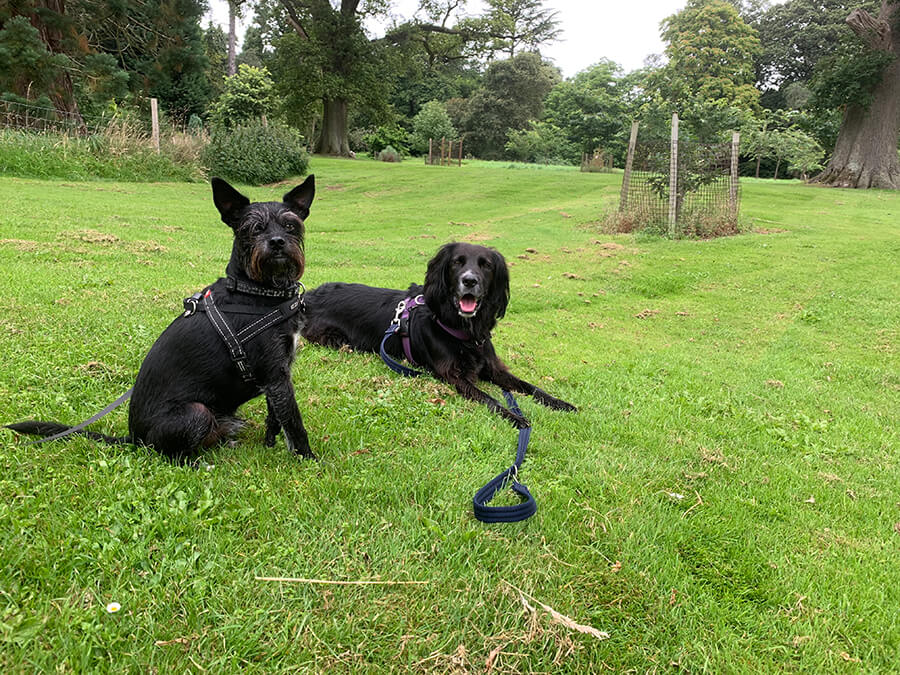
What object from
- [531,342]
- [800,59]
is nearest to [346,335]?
[531,342]

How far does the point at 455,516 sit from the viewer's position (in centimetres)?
236

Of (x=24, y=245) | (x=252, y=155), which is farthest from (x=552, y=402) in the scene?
(x=252, y=155)

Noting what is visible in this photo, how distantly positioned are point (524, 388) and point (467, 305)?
906mm

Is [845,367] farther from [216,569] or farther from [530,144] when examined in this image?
[530,144]

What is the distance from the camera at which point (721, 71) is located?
48.2 m

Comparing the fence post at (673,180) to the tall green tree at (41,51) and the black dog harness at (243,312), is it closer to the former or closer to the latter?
the black dog harness at (243,312)

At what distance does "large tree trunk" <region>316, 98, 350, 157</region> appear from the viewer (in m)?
36.1

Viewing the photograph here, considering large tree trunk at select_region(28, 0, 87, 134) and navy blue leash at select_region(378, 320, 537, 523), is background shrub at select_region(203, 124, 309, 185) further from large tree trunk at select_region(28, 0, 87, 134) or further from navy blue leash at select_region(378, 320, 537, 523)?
navy blue leash at select_region(378, 320, 537, 523)

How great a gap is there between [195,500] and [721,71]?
59.7 metres

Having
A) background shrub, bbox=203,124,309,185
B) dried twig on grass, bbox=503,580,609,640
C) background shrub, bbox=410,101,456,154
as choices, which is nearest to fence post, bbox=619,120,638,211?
dried twig on grass, bbox=503,580,609,640

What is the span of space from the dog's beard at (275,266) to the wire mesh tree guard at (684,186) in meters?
12.5

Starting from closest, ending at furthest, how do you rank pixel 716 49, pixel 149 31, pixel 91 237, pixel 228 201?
pixel 228 201
pixel 91 237
pixel 149 31
pixel 716 49

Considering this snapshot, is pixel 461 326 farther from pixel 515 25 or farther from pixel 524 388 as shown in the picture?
pixel 515 25

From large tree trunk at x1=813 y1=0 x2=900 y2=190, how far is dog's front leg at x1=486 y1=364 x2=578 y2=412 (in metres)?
31.1
